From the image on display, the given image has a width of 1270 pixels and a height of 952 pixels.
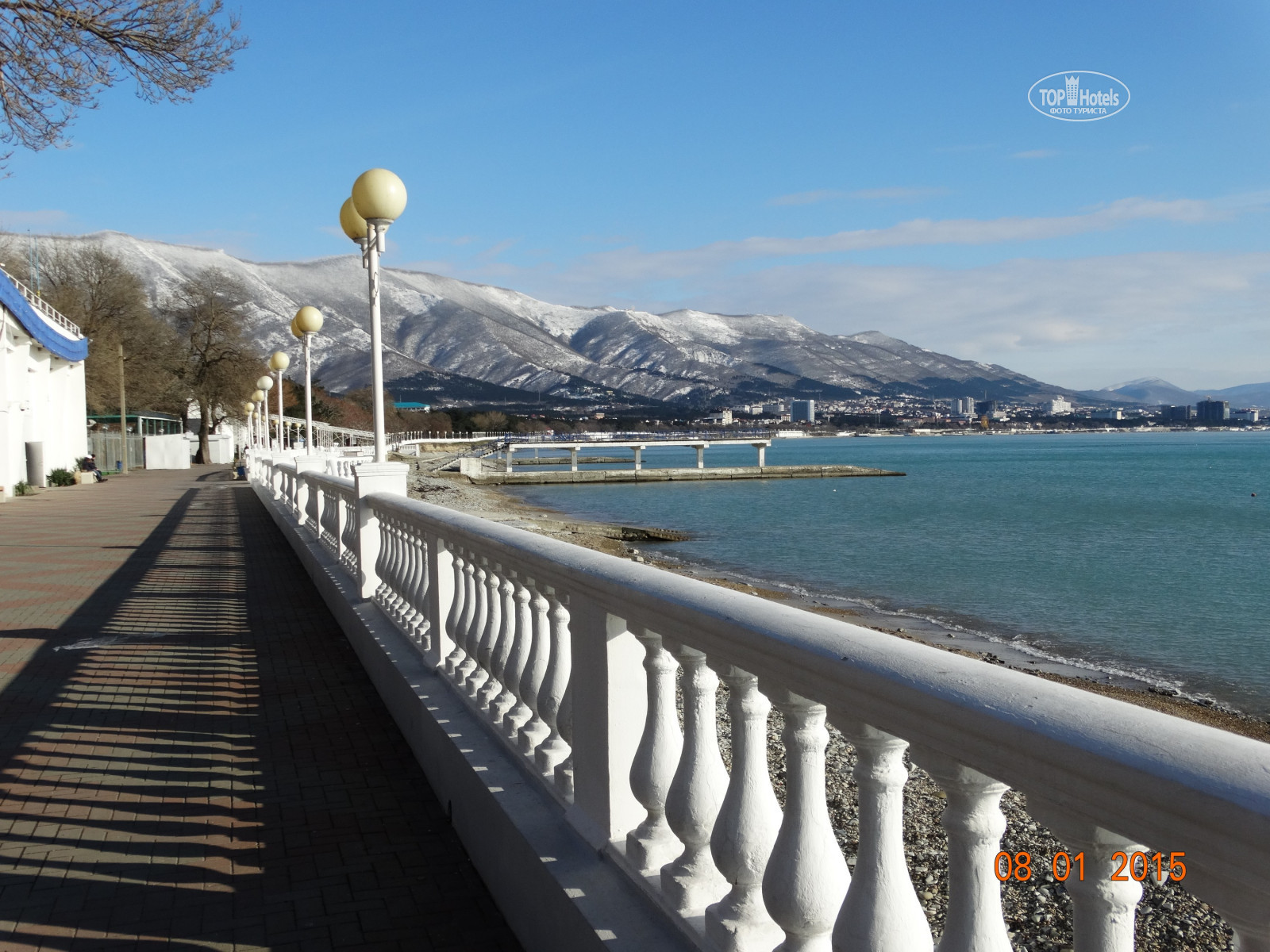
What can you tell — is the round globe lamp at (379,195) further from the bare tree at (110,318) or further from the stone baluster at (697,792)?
the bare tree at (110,318)

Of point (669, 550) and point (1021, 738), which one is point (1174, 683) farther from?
point (669, 550)

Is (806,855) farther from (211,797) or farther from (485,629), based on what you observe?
(211,797)

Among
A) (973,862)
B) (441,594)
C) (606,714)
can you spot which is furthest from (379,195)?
(973,862)

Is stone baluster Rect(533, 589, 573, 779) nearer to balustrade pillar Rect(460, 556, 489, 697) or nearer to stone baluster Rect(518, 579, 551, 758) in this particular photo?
stone baluster Rect(518, 579, 551, 758)

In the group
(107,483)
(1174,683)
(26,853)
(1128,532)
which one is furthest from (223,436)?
(26,853)

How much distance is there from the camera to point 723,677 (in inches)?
84.9

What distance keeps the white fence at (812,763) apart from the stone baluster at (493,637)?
5 cm

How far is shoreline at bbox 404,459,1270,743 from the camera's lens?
1478cm

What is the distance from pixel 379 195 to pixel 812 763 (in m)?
6.99

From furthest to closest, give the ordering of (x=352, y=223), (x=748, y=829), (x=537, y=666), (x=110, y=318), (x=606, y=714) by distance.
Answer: (x=110, y=318) → (x=352, y=223) → (x=537, y=666) → (x=606, y=714) → (x=748, y=829)

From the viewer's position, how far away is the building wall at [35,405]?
98.3 feet

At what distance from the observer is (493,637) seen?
163 inches

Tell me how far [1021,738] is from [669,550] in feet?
121

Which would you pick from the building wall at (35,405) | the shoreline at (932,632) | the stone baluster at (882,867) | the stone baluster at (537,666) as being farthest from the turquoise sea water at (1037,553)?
the building wall at (35,405)
